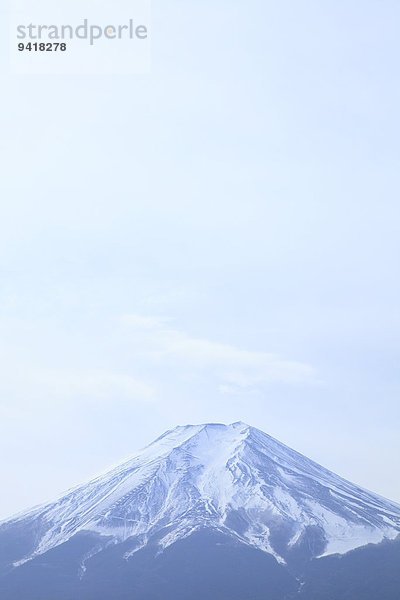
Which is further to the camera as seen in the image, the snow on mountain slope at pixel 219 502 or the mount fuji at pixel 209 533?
the snow on mountain slope at pixel 219 502

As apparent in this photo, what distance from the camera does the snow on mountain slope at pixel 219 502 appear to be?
344 feet

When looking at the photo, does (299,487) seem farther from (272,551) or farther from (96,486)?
(96,486)

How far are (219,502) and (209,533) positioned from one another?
777cm

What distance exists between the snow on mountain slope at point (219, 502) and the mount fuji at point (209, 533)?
201mm

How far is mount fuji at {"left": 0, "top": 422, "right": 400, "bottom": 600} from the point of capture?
94.4 meters

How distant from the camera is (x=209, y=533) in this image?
103750mm

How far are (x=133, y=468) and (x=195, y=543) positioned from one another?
70.7 ft

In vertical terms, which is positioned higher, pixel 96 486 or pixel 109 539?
pixel 96 486

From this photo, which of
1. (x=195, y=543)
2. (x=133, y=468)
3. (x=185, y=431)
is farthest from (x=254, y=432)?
(x=195, y=543)

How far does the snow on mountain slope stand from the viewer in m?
105

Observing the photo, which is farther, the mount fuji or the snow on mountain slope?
the snow on mountain slope

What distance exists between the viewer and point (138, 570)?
317 ft

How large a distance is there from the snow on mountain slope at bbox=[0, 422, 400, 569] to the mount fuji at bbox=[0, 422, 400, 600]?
0.66 feet

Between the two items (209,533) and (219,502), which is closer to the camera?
(209,533)
